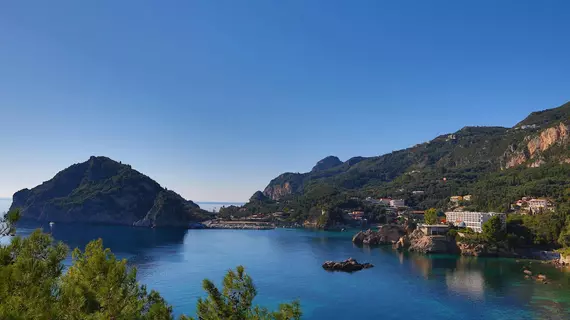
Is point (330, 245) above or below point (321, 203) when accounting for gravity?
below

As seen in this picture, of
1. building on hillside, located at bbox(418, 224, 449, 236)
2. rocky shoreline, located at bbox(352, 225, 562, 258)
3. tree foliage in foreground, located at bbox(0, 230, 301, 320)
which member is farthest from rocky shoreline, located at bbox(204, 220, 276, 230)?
tree foliage in foreground, located at bbox(0, 230, 301, 320)

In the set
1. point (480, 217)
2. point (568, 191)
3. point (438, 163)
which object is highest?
point (438, 163)

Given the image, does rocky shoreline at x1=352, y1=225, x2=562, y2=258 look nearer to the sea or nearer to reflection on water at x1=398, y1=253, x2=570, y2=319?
reflection on water at x1=398, y1=253, x2=570, y2=319

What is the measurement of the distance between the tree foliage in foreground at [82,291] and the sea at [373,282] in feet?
78.7

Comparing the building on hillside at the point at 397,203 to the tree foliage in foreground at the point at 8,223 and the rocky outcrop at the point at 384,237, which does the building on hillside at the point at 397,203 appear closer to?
the rocky outcrop at the point at 384,237

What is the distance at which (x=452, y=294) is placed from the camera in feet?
130

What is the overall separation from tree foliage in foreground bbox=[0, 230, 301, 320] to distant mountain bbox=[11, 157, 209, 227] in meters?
127

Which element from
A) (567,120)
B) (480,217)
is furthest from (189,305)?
(567,120)

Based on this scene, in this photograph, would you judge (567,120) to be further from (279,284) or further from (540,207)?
Result: (279,284)

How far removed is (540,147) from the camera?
381 ft

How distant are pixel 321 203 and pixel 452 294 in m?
102

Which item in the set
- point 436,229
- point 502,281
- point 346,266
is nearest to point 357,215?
Answer: point 436,229

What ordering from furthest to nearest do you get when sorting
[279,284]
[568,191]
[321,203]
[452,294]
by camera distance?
1. [321,203]
2. [568,191]
3. [279,284]
4. [452,294]

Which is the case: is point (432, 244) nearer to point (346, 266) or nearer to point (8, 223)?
point (346, 266)
